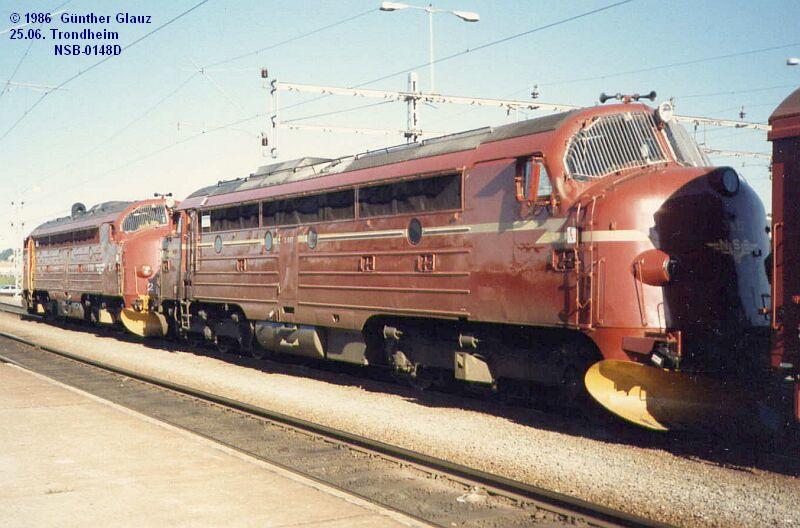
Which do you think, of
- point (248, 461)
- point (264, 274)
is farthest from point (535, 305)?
point (264, 274)

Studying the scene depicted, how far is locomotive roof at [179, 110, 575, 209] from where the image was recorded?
10506 mm

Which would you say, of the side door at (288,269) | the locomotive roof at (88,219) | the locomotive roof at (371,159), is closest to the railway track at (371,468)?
the side door at (288,269)

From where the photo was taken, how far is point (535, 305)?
970cm

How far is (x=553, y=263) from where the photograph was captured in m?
9.52

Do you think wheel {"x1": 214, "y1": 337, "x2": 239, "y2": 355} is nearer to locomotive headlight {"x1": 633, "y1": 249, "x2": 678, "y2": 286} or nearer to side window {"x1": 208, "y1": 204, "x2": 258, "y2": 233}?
side window {"x1": 208, "y1": 204, "x2": 258, "y2": 233}

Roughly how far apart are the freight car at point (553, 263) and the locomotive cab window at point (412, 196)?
3 cm

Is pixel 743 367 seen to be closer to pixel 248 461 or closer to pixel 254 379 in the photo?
pixel 248 461

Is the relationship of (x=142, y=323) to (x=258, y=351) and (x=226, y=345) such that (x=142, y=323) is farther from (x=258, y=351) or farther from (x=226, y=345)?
(x=258, y=351)

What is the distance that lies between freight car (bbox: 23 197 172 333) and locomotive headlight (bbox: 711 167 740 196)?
14977 millimetres

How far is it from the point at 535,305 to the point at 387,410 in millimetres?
2934

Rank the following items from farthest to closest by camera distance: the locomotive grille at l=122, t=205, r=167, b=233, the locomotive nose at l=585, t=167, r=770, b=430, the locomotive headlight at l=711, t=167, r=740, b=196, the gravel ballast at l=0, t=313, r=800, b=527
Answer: the locomotive grille at l=122, t=205, r=167, b=233
the locomotive headlight at l=711, t=167, r=740, b=196
the locomotive nose at l=585, t=167, r=770, b=430
the gravel ballast at l=0, t=313, r=800, b=527

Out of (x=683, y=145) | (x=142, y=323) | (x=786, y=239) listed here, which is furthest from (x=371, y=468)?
(x=142, y=323)

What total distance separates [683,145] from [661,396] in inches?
139

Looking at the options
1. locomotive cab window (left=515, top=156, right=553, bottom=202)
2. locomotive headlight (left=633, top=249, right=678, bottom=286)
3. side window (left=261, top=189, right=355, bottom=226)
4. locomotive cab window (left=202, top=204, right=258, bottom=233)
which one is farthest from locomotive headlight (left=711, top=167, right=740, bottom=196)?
locomotive cab window (left=202, top=204, right=258, bottom=233)
